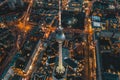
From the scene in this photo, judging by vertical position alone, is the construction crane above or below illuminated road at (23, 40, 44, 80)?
above

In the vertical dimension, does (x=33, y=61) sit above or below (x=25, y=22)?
below

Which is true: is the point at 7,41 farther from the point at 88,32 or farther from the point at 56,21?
the point at 88,32

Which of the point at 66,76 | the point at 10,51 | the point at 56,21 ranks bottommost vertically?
the point at 66,76

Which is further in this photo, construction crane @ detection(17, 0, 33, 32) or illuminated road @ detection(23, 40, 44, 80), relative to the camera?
construction crane @ detection(17, 0, 33, 32)

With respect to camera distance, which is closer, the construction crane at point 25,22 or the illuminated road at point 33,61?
the illuminated road at point 33,61

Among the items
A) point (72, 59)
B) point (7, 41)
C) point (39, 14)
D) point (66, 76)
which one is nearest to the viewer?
point (66, 76)

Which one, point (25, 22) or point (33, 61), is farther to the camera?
point (25, 22)

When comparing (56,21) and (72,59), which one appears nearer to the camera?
(72,59)

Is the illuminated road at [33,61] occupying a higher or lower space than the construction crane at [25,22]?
lower

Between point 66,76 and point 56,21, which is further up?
point 56,21

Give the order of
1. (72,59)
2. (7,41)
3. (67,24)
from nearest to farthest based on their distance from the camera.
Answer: (72,59) < (7,41) < (67,24)

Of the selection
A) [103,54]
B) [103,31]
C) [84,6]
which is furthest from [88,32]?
[84,6]
